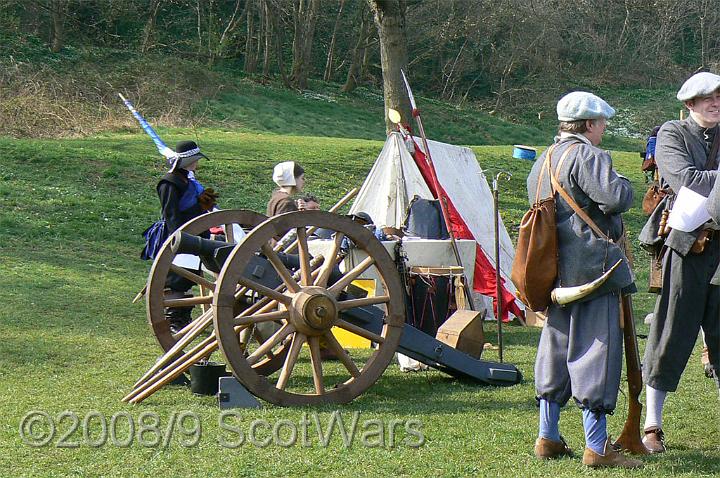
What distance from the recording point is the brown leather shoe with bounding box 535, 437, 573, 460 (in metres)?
4.56

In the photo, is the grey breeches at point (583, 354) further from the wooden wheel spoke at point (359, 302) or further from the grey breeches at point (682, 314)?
the wooden wheel spoke at point (359, 302)

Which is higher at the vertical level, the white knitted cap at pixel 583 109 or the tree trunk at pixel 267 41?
the tree trunk at pixel 267 41

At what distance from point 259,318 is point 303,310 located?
0.24 meters

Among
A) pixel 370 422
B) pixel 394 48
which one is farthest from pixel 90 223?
pixel 370 422

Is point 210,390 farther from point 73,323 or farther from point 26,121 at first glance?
point 26,121

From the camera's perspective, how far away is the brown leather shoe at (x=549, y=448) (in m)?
4.56

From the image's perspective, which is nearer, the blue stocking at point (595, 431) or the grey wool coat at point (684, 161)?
the blue stocking at point (595, 431)

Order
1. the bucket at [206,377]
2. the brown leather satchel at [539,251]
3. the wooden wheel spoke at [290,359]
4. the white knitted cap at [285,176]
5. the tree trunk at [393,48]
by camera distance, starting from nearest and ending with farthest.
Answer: the brown leather satchel at [539,251]
the wooden wheel spoke at [290,359]
the bucket at [206,377]
the white knitted cap at [285,176]
the tree trunk at [393,48]

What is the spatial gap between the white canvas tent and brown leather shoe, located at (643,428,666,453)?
5.35 m

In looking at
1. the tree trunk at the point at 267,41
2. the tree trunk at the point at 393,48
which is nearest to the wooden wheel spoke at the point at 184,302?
the tree trunk at the point at 393,48

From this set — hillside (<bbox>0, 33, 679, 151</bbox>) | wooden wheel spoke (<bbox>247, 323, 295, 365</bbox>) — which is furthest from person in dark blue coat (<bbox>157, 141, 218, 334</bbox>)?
hillside (<bbox>0, 33, 679, 151</bbox>)

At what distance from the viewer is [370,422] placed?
5312mm

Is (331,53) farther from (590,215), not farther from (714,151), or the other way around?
(590,215)

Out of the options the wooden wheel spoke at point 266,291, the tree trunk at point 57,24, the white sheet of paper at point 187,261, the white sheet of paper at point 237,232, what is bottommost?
the white sheet of paper at point 187,261
